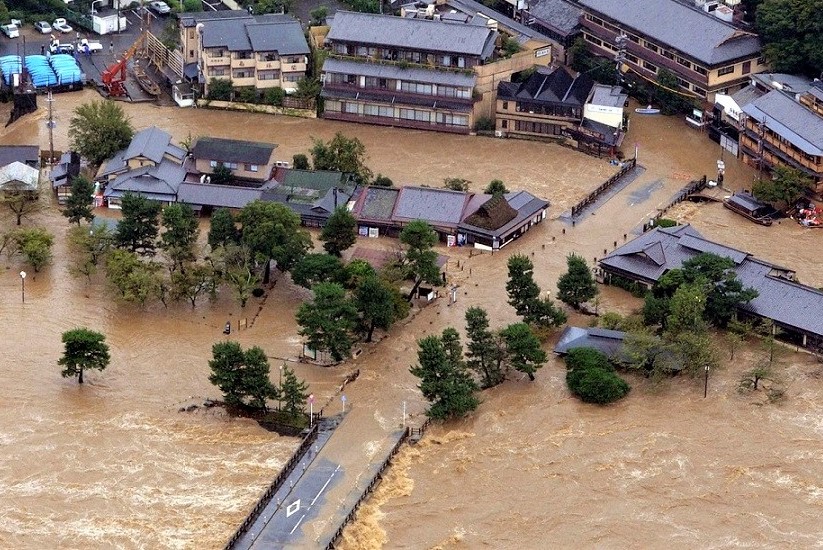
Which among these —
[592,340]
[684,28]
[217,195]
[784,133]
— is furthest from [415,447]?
[684,28]

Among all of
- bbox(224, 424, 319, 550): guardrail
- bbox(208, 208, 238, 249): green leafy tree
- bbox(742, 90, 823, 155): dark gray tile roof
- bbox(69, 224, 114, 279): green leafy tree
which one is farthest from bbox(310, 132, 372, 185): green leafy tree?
bbox(224, 424, 319, 550): guardrail

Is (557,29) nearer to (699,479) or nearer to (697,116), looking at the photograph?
(697,116)

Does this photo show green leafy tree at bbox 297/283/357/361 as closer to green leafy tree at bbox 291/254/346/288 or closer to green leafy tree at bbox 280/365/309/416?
green leafy tree at bbox 280/365/309/416

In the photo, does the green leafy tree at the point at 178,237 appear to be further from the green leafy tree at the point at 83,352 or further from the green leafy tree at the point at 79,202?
the green leafy tree at the point at 83,352

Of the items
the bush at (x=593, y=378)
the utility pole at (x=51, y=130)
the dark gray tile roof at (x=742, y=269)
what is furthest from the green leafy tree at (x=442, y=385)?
the utility pole at (x=51, y=130)

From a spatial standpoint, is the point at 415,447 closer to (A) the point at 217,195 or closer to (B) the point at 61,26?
(A) the point at 217,195

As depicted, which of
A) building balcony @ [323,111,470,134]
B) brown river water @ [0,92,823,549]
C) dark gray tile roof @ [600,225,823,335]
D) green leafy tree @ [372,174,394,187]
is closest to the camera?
brown river water @ [0,92,823,549]
